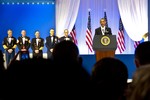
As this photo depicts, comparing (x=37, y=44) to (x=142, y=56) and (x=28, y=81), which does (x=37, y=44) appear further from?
(x=28, y=81)

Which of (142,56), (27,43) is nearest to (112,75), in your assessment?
(142,56)

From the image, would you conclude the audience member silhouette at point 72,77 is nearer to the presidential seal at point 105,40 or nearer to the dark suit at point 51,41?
the presidential seal at point 105,40

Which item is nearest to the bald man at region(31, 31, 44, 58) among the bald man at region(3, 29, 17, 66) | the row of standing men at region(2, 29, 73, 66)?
the row of standing men at region(2, 29, 73, 66)

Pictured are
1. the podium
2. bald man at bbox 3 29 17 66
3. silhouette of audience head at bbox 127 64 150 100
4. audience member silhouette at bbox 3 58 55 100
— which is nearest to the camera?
silhouette of audience head at bbox 127 64 150 100

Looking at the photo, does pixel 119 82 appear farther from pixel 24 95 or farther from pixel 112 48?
pixel 112 48

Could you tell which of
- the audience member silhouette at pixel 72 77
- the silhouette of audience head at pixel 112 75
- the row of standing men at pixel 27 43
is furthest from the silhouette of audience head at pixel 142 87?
the row of standing men at pixel 27 43

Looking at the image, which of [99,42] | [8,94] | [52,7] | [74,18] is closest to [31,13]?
[52,7]

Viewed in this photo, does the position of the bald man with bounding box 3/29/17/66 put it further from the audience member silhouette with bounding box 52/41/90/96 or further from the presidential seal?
the audience member silhouette with bounding box 52/41/90/96

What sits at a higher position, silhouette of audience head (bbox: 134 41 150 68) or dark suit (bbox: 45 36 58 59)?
dark suit (bbox: 45 36 58 59)

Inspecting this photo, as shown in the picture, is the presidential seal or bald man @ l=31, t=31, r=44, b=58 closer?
the presidential seal

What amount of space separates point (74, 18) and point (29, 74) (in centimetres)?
1144

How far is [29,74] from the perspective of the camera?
41.8 inches

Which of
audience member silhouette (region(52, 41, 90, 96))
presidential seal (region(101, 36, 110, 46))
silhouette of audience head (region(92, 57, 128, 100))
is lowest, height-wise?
silhouette of audience head (region(92, 57, 128, 100))

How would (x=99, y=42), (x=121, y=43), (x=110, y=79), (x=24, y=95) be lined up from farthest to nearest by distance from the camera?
(x=121, y=43)
(x=99, y=42)
(x=110, y=79)
(x=24, y=95)
